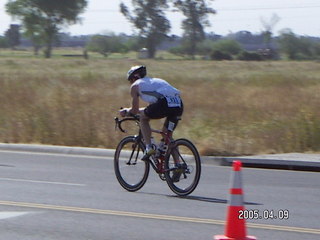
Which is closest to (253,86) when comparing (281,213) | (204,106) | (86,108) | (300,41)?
(204,106)

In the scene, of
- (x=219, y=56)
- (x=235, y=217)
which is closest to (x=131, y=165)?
(x=235, y=217)

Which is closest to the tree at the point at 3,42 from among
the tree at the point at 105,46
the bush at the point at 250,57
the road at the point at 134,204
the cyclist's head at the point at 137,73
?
the tree at the point at 105,46

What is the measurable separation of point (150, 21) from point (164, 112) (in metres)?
91.0

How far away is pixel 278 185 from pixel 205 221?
3189 millimetres

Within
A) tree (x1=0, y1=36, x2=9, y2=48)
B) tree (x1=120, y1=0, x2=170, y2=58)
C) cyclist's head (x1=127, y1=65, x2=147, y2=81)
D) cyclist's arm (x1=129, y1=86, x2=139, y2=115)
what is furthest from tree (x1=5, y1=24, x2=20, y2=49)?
cyclist's arm (x1=129, y1=86, x2=139, y2=115)

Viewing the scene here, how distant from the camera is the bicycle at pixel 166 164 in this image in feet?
33.6

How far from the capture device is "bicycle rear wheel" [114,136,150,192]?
10.8 metres

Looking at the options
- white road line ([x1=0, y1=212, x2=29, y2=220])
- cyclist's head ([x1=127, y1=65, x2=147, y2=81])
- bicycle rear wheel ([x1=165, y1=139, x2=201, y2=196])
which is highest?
cyclist's head ([x1=127, y1=65, x2=147, y2=81])

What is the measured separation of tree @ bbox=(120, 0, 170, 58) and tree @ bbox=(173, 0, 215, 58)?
329cm

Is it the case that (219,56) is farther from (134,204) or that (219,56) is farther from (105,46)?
(134,204)

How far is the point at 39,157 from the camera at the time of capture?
14.6m

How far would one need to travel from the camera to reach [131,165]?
11.0 m

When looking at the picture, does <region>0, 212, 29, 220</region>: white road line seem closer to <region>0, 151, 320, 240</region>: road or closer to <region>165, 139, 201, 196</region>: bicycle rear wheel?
<region>0, 151, 320, 240</region>: road

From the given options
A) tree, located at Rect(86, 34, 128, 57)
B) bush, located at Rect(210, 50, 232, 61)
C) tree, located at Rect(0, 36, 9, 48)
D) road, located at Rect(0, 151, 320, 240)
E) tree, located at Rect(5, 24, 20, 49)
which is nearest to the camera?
road, located at Rect(0, 151, 320, 240)
